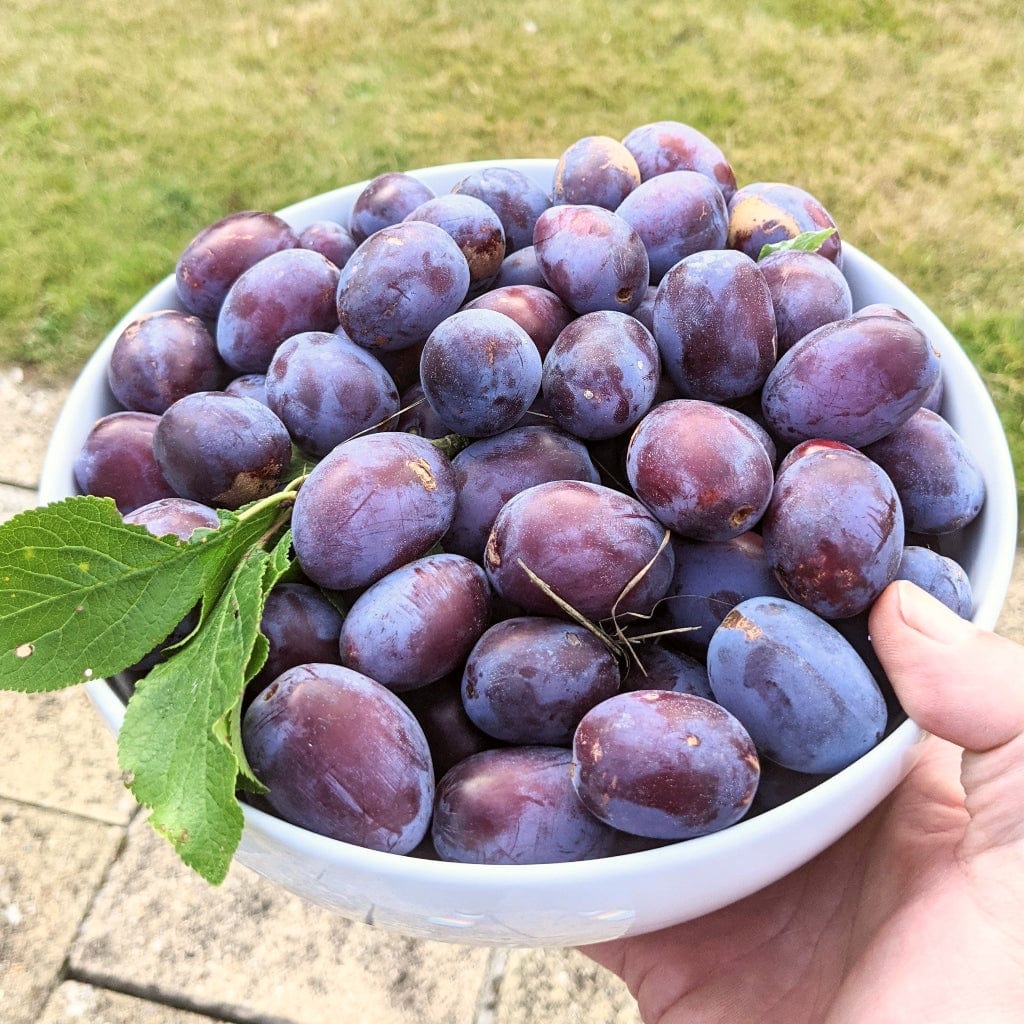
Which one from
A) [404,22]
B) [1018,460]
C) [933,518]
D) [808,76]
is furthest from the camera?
[404,22]

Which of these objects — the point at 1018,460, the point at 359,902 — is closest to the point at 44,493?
the point at 359,902

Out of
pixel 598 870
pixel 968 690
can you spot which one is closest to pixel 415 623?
pixel 598 870

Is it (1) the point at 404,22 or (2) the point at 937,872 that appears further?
(1) the point at 404,22

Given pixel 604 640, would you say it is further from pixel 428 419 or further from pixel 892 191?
pixel 892 191

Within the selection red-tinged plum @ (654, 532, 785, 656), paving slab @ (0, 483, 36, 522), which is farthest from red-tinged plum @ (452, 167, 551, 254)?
paving slab @ (0, 483, 36, 522)

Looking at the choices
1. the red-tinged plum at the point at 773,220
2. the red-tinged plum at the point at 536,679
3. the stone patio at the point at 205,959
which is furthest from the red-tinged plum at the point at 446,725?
the stone patio at the point at 205,959

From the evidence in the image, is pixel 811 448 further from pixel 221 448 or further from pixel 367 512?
pixel 221 448

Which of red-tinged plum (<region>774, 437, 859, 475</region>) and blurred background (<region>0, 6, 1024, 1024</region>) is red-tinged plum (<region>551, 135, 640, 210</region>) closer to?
red-tinged plum (<region>774, 437, 859, 475</region>)
